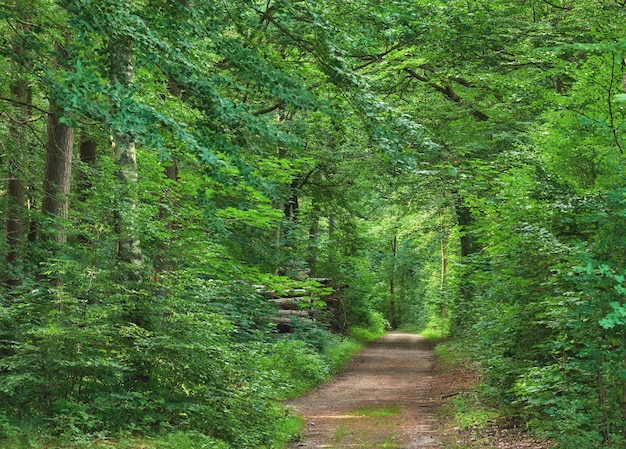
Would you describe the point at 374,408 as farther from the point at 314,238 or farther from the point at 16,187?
the point at 314,238

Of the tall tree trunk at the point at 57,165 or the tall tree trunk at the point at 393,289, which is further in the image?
the tall tree trunk at the point at 393,289

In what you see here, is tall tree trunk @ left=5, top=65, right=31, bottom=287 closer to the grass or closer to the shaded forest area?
the shaded forest area

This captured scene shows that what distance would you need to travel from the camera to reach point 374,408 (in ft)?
42.4

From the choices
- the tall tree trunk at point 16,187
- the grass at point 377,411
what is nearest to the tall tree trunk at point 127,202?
the tall tree trunk at point 16,187

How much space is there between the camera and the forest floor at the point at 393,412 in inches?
375

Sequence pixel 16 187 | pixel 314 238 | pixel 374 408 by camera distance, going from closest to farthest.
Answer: pixel 16 187
pixel 374 408
pixel 314 238

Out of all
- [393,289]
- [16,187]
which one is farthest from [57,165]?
[393,289]

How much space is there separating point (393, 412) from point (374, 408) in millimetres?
614

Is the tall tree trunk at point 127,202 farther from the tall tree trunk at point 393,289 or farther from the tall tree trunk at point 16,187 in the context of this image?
the tall tree trunk at point 393,289

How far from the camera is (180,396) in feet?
27.8

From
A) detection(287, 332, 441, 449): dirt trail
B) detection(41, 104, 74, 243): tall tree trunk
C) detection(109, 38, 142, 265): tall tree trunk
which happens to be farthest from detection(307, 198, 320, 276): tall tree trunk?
detection(109, 38, 142, 265): tall tree trunk

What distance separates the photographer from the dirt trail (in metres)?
9.87

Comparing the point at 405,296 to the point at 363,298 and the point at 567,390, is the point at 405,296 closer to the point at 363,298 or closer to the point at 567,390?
the point at 363,298

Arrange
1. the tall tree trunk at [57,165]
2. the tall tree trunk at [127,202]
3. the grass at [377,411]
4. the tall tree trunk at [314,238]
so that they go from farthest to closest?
the tall tree trunk at [314,238] < the grass at [377,411] < the tall tree trunk at [57,165] < the tall tree trunk at [127,202]
